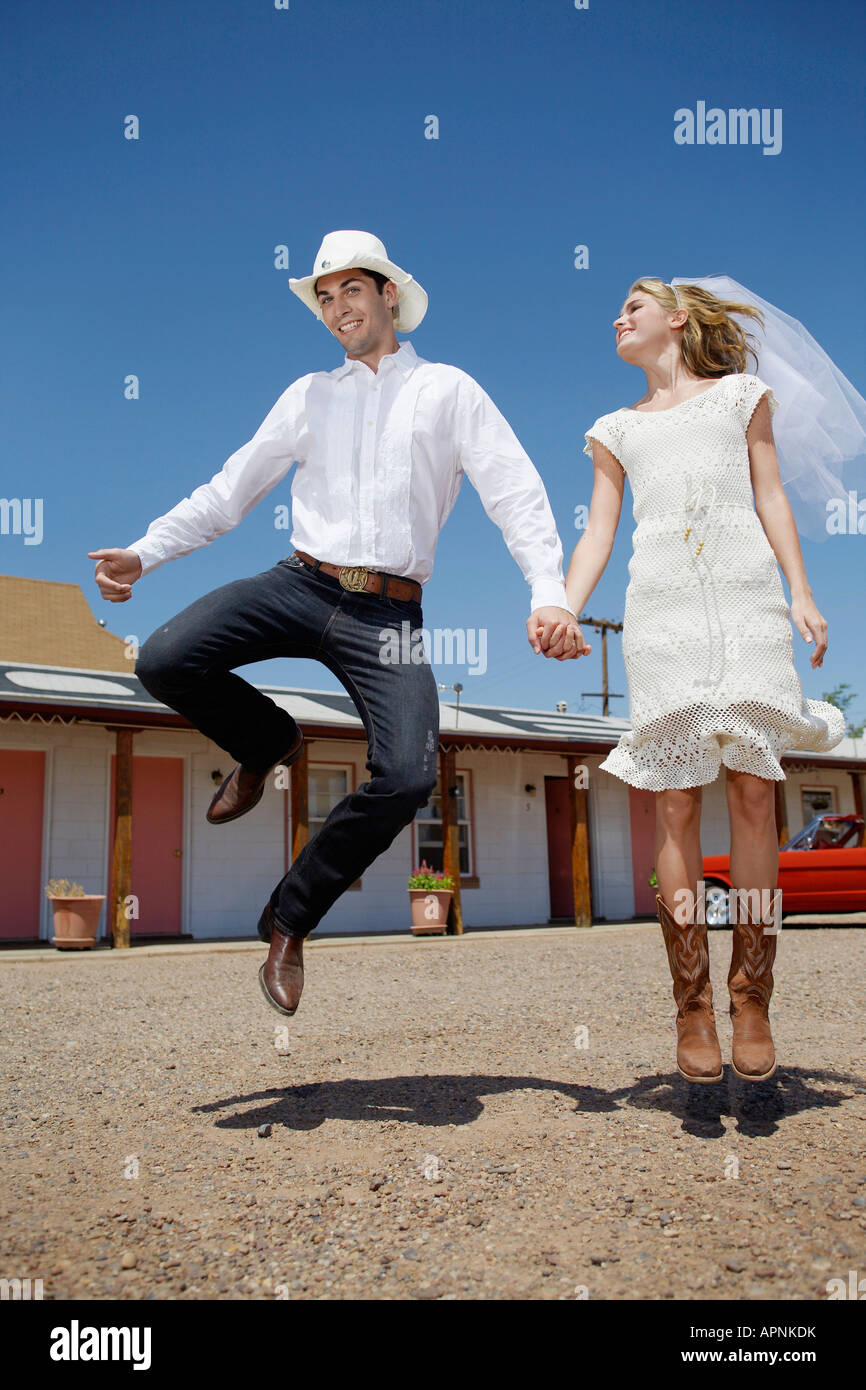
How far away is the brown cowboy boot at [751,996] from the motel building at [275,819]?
9.85 meters

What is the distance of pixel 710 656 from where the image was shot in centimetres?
291

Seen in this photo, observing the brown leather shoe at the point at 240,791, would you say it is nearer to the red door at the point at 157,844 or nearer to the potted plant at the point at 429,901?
the potted plant at the point at 429,901

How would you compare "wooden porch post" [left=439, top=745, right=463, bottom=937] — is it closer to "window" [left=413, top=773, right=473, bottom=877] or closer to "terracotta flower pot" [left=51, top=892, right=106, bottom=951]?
"window" [left=413, top=773, right=473, bottom=877]

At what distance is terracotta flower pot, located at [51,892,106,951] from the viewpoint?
37.4 feet

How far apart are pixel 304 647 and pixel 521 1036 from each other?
2529mm

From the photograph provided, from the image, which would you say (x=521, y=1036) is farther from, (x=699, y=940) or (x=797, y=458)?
(x=797, y=458)

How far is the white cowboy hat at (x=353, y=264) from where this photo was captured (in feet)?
10.3

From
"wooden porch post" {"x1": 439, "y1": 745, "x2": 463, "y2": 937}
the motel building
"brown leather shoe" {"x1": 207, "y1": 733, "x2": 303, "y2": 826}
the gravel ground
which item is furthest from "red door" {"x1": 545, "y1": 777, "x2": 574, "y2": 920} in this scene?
"brown leather shoe" {"x1": 207, "y1": 733, "x2": 303, "y2": 826}

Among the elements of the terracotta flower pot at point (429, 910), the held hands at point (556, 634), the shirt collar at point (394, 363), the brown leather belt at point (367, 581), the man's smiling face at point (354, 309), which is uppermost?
the man's smiling face at point (354, 309)

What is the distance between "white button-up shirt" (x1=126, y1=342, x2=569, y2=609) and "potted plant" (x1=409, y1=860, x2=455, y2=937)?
1079cm

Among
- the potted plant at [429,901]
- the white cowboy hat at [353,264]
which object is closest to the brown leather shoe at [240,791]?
the white cowboy hat at [353,264]

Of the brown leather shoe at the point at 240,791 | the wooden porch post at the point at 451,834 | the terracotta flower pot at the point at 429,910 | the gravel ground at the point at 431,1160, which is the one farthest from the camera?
the wooden porch post at the point at 451,834
